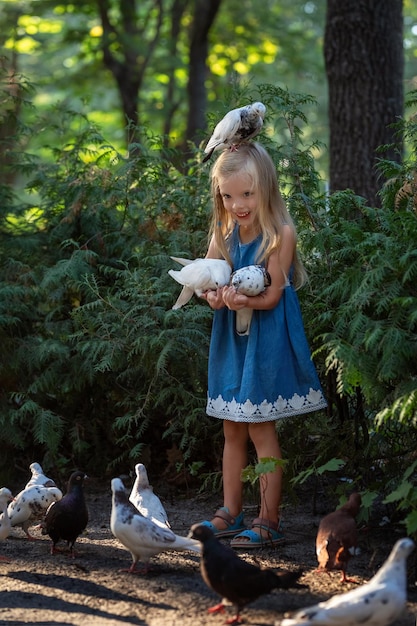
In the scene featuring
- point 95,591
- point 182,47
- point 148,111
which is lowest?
point 95,591

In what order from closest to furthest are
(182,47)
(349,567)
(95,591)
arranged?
(95,591) < (349,567) < (182,47)

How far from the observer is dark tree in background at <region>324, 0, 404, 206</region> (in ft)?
30.0

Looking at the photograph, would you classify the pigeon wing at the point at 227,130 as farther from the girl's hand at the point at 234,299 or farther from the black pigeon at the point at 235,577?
the black pigeon at the point at 235,577

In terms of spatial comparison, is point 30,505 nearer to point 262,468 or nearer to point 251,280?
point 262,468

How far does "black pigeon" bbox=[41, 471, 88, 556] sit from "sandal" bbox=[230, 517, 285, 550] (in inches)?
34.5

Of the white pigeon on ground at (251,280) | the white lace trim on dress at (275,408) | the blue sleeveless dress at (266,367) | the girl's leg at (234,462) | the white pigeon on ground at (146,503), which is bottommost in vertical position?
the white pigeon on ground at (146,503)

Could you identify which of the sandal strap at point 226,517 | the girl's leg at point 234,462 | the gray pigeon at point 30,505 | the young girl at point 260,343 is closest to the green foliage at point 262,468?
the young girl at point 260,343

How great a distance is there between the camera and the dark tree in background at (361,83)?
9133 mm

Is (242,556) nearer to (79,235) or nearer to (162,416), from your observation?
(162,416)

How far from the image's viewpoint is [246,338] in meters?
5.08

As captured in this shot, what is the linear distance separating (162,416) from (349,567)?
251 centimetres

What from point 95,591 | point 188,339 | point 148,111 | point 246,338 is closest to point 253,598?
point 95,591

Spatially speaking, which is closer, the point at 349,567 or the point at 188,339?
the point at 349,567

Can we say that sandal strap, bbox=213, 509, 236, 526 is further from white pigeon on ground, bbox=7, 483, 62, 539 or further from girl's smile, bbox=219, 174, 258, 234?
girl's smile, bbox=219, 174, 258, 234
